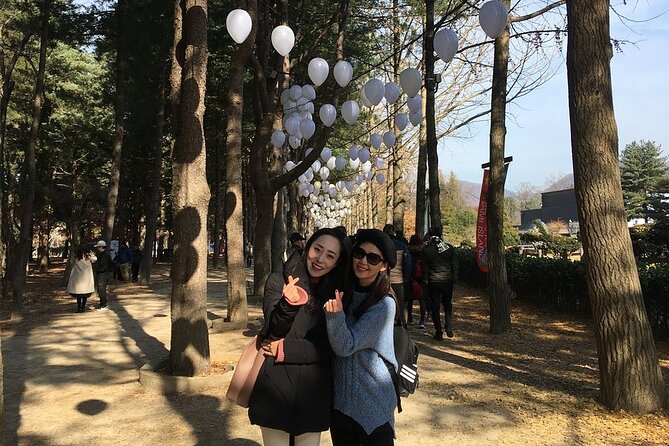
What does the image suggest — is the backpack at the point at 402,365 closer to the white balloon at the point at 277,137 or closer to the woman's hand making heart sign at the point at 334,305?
the woman's hand making heart sign at the point at 334,305

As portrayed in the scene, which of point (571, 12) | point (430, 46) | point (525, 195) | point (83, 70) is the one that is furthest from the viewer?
point (525, 195)

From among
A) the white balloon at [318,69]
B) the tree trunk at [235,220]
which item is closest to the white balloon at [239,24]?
the tree trunk at [235,220]

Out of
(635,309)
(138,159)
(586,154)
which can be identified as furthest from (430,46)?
(138,159)

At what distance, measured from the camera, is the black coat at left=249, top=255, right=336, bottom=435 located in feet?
6.96

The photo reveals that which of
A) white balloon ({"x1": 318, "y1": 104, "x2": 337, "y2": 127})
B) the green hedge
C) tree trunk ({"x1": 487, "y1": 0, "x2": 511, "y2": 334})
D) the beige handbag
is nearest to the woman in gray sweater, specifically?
the beige handbag

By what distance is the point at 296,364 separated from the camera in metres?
2.13

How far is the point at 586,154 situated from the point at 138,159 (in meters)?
26.4

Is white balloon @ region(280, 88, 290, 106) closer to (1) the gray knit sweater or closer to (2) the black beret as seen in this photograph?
(2) the black beret

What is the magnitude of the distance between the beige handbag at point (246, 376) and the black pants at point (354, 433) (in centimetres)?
40

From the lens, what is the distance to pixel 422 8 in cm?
1322

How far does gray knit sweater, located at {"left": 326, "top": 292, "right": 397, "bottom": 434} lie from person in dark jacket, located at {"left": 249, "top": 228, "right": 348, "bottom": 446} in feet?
0.30

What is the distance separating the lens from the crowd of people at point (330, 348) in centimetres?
210

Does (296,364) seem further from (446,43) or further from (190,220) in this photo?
(446,43)

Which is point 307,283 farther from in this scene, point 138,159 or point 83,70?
point 138,159
